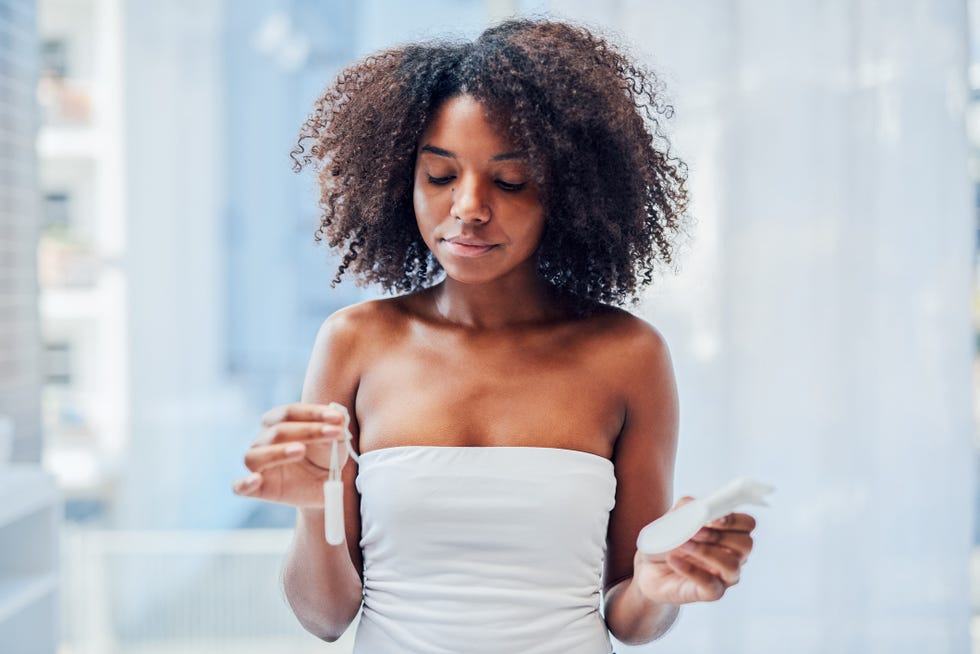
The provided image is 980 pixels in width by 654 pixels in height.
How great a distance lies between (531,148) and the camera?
2.68ft

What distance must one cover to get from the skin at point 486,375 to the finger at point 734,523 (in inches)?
2.6

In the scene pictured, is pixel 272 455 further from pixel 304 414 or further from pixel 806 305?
pixel 806 305

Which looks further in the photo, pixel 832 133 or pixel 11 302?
pixel 11 302

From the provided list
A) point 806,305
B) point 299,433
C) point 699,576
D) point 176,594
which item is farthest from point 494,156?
point 176,594

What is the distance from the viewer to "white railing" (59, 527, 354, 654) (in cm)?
206

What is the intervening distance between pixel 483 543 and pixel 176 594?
4.77 ft

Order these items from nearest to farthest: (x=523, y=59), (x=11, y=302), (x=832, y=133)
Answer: (x=523, y=59), (x=832, y=133), (x=11, y=302)

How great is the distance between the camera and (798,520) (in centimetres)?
175

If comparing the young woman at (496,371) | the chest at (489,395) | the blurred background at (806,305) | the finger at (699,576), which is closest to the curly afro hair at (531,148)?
the young woman at (496,371)

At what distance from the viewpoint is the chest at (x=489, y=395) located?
888 millimetres

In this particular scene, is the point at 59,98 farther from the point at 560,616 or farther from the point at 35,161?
the point at 560,616

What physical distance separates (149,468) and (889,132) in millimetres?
1665

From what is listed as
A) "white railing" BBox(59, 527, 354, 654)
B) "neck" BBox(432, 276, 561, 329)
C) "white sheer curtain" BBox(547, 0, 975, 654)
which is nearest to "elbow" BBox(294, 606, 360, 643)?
"neck" BBox(432, 276, 561, 329)

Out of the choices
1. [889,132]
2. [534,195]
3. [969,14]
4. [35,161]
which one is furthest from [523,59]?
[35,161]
